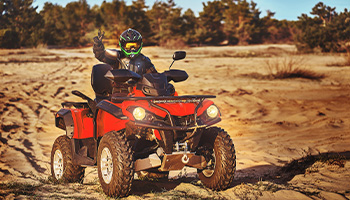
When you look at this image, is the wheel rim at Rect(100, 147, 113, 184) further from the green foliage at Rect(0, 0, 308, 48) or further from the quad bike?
the green foliage at Rect(0, 0, 308, 48)

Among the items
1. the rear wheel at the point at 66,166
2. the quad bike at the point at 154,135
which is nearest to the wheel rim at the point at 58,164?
the rear wheel at the point at 66,166

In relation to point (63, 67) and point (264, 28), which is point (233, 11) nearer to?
point (264, 28)

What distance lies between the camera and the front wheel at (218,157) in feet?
18.4

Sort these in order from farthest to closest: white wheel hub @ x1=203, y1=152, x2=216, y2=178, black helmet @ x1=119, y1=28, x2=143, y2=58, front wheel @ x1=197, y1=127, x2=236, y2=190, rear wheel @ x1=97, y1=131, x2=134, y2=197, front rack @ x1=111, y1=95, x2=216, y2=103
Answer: black helmet @ x1=119, y1=28, x2=143, y2=58 → white wheel hub @ x1=203, y1=152, x2=216, y2=178 → front wheel @ x1=197, y1=127, x2=236, y2=190 → front rack @ x1=111, y1=95, x2=216, y2=103 → rear wheel @ x1=97, y1=131, x2=134, y2=197

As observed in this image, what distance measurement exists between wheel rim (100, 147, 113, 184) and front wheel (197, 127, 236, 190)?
1.13m

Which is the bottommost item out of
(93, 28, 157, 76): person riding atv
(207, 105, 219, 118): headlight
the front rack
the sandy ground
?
the sandy ground

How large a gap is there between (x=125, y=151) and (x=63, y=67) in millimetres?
20718

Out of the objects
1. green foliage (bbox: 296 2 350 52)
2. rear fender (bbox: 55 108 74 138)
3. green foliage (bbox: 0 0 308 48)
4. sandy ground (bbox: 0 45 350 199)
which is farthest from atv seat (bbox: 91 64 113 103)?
green foliage (bbox: 0 0 308 48)

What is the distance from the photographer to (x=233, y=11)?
54688 millimetres

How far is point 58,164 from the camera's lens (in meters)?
6.91

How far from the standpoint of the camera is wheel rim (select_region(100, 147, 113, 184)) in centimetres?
542

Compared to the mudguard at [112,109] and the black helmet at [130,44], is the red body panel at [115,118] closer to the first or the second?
the mudguard at [112,109]

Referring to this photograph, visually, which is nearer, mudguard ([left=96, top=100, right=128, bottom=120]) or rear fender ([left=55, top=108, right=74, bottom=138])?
mudguard ([left=96, top=100, right=128, bottom=120])

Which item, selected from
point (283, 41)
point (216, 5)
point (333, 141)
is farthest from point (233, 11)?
point (333, 141)
